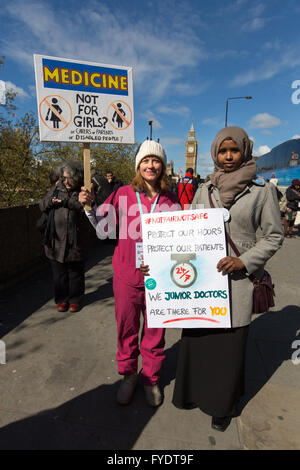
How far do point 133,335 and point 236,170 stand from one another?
5.05 feet

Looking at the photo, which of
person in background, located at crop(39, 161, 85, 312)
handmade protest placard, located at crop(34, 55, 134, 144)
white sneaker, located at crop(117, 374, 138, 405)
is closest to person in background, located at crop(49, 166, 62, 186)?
person in background, located at crop(39, 161, 85, 312)

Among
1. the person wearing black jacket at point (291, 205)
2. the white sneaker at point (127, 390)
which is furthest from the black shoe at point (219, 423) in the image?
the person wearing black jacket at point (291, 205)

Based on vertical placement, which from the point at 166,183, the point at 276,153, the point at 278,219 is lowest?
the point at 278,219

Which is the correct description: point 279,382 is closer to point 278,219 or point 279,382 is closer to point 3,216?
point 278,219

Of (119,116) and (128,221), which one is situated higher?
(119,116)

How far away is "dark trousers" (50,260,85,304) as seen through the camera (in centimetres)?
396

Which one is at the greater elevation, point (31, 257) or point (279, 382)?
point (31, 257)

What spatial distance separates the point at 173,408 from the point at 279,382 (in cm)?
111

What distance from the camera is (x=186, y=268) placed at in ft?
6.24

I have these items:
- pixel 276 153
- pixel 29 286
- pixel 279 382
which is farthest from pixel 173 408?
pixel 276 153

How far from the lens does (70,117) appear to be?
271cm

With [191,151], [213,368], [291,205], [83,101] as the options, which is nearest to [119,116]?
[83,101]

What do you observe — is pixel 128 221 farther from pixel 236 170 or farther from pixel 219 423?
pixel 219 423

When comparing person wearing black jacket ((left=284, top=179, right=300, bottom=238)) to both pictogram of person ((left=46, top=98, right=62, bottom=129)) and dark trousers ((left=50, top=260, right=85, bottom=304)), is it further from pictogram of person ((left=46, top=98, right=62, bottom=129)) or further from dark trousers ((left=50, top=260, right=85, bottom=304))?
pictogram of person ((left=46, top=98, right=62, bottom=129))
